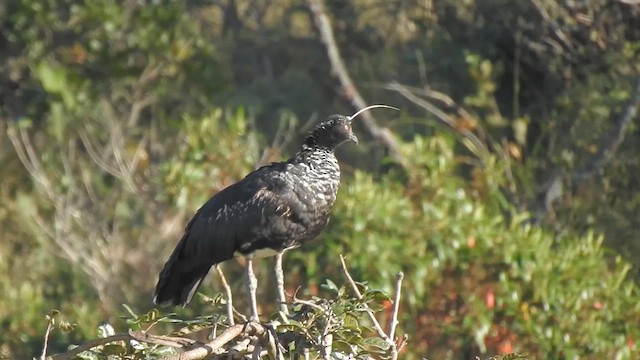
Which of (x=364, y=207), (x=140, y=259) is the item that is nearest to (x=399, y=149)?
(x=364, y=207)

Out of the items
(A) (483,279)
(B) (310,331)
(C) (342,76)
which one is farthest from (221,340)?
(C) (342,76)

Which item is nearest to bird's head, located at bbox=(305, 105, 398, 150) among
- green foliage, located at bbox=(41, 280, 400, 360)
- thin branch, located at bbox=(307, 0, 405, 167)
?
green foliage, located at bbox=(41, 280, 400, 360)

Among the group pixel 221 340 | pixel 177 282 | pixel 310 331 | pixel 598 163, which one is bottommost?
pixel 598 163

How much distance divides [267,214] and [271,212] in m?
0.02

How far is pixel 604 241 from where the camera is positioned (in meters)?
8.30

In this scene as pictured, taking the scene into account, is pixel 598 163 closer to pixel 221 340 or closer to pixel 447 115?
pixel 447 115

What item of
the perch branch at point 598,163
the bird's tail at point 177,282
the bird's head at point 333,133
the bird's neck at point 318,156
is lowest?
the perch branch at point 598,163

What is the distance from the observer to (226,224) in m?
5.27

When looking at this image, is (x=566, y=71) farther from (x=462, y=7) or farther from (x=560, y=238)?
(x=560, y=238)

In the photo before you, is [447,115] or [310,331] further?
[447,115]

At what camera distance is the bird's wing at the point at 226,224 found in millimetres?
5145

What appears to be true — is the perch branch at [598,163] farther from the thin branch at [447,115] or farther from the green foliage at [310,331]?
the green foliage at [310,331]

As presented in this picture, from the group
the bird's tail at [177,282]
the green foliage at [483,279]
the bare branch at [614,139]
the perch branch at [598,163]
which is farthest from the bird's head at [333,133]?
the bare branch at [614,139]

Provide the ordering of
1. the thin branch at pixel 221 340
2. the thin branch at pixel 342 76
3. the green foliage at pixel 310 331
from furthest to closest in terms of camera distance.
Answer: the thin branch at pixel 342 76
the green foliage at pixel 310 331
the thin branch at pixel 221 340
